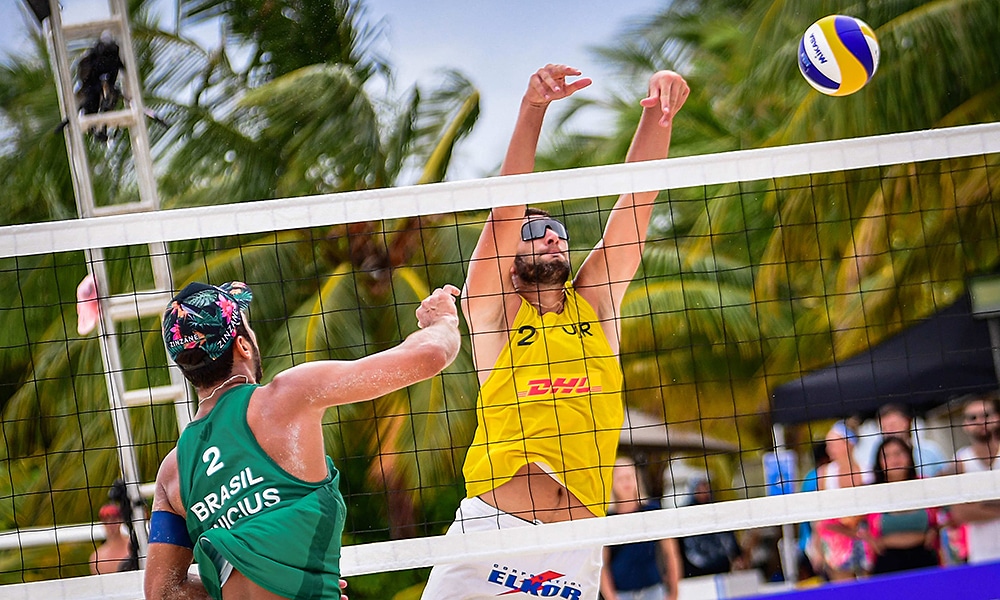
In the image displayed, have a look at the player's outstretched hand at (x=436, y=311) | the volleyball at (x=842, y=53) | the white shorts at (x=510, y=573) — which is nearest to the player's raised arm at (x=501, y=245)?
the white shorts at (x=510, y=573)

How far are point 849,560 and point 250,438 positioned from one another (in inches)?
209

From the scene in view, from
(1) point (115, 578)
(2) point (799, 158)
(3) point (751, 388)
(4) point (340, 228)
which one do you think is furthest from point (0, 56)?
(2) point (799, 158)

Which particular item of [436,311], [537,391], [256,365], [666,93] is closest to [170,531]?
[256,365]

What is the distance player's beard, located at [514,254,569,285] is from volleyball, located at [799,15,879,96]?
2154mm

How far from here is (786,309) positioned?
1159cm

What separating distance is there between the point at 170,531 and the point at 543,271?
5.68 feet

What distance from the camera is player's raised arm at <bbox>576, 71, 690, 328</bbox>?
13.7 ft

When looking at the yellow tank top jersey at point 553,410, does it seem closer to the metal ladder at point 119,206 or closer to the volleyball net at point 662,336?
the metal ladder at point 119,206

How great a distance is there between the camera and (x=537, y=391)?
3.96 metres

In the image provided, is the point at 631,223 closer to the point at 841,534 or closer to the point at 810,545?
the point at 841,534

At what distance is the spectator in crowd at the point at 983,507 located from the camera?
6.00 metres

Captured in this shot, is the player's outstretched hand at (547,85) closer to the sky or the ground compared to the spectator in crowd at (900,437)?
closer to the sky

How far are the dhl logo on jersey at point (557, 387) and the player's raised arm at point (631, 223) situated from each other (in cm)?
37

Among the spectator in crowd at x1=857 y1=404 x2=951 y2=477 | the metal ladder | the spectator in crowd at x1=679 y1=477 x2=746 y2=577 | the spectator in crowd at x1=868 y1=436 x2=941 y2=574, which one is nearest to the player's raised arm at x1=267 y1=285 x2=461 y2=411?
the metal ladder
